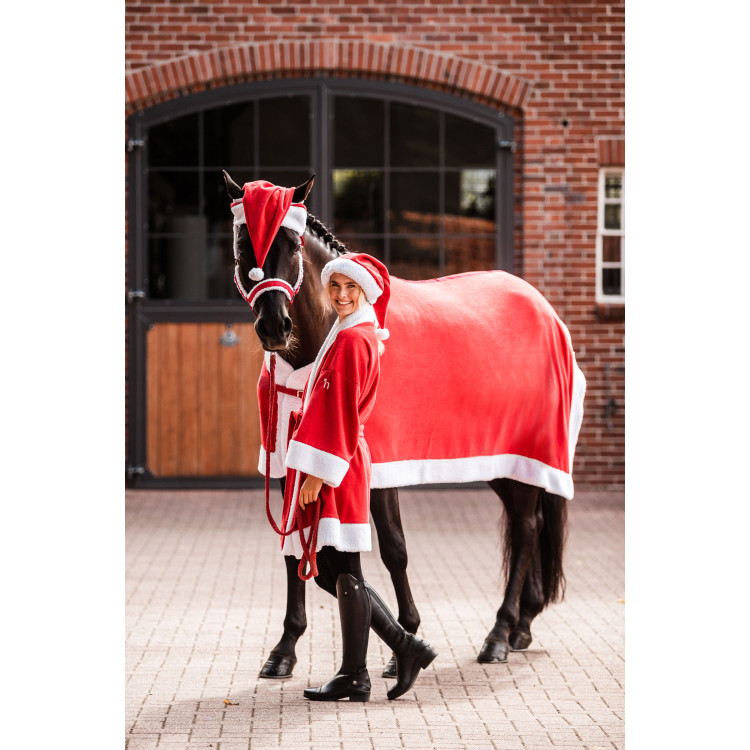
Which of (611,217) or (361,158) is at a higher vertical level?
(361,158)

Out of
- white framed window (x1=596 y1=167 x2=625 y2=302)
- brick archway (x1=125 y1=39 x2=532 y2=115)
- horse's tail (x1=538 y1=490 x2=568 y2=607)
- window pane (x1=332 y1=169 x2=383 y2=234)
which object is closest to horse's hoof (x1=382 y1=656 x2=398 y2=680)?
horse's tail (x1=538 y1=490 x2=568 y2=607)

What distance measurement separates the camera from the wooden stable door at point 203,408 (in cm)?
1112

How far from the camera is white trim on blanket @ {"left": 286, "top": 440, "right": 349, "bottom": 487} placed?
446 cm

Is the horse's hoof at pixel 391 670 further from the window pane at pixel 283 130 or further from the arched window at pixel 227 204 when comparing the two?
the window pane at pixel 283 130

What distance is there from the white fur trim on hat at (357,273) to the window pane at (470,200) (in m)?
6.70

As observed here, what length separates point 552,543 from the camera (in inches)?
232

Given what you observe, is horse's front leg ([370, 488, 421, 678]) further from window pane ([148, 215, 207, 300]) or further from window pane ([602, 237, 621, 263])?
window pane ([602, 237, 621, 263])

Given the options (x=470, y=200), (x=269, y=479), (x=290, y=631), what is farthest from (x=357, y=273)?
(x=470, y=200)

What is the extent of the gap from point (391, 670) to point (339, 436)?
1264 millimetres

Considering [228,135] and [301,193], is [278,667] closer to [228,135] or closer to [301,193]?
[301,193]

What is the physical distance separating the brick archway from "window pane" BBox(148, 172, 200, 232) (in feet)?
2.35

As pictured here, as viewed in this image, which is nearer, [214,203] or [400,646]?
[400,646]

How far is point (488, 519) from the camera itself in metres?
9.93

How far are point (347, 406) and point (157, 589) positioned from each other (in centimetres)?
311
